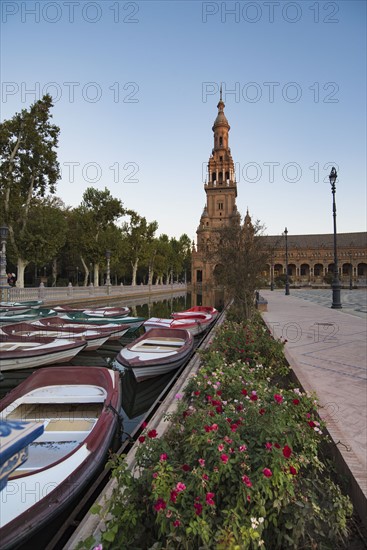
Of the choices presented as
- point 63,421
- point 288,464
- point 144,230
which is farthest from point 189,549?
point 144,230

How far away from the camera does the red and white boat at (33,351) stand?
8867 mm

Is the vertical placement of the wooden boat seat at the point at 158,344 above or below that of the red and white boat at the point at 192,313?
below

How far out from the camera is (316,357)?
322 inches

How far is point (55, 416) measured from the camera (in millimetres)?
5434

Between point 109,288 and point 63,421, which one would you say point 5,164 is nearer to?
point 109,288

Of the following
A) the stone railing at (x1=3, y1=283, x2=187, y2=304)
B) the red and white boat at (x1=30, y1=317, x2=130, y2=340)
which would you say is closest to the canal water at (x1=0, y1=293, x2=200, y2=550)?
the red and white boat at (x1=30, y1=317, x2=130, y2=340)

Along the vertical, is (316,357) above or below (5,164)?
below

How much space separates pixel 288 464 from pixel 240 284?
9.47 meters

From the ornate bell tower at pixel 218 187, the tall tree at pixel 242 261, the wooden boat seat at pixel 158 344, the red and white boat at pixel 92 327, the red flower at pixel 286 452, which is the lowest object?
the wooden boat seat at pixel 158 344

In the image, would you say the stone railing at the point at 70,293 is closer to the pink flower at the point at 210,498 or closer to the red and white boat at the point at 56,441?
the red and white boat at the point at 56,441

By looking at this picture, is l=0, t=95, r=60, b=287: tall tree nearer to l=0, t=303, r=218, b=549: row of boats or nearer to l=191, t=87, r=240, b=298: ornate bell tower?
l=0, t=303, r=218, b=549: row of boats

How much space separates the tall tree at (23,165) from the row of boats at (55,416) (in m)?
18.9

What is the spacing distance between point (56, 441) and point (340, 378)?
5423 mm

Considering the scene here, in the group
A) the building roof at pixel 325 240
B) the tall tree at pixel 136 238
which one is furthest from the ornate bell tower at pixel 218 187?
the tall tree at pixel 136 238
